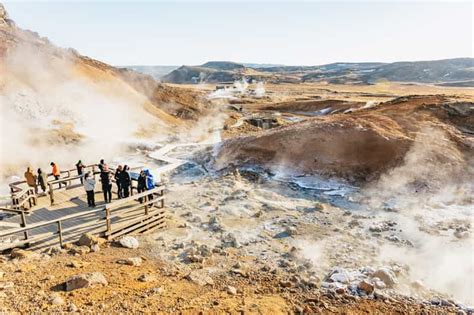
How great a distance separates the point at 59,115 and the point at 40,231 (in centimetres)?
1912

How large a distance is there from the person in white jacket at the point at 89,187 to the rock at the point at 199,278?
4.90 meters

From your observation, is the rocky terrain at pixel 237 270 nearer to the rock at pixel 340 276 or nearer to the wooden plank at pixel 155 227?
the rock at pixel 340 276

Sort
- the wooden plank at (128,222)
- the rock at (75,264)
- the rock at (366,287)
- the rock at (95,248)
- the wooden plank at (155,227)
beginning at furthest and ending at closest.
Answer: the wooden plank at (155,227)
the wooden plank at (128,222)
the rock at (95,248)
the rock at (75,264)
the rock at (366,287)

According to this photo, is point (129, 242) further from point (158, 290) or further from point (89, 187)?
point (158, 290)

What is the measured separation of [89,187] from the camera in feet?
40.1

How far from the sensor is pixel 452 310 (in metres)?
8.55

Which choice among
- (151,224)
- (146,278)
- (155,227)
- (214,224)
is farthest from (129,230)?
(214,224)

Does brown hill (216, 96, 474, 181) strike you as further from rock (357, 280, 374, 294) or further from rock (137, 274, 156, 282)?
rock (137, 274, 156, 282)

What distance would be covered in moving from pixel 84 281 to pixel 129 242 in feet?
8.54

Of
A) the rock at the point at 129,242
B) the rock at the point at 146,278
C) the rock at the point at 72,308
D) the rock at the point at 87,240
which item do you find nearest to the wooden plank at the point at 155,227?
the rock at the point at 129,242

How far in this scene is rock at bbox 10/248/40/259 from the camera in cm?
937

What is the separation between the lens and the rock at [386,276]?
9375mm

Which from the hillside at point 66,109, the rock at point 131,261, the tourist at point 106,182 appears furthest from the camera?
the hillside at point 66,109

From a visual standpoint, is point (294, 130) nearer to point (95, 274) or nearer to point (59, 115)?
point (95, 274)
